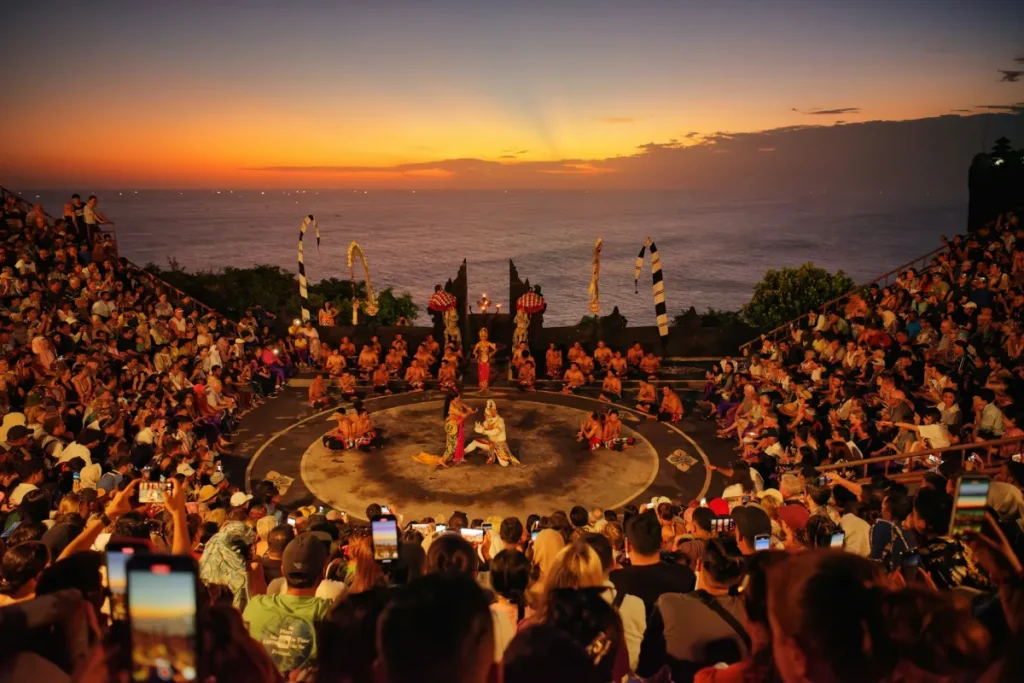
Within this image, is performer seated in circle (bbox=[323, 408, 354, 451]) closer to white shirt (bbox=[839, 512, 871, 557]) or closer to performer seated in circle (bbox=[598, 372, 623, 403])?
performer seated in circle (bbox=[598, 372, 623, 403])

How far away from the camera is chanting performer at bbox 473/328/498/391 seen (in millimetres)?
19297

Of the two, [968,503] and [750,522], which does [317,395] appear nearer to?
[750,522]

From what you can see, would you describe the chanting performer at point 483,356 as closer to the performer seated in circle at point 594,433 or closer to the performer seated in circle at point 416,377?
the performer seated in circle at point 416,377

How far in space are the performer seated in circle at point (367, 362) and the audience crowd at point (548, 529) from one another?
0.37 feet

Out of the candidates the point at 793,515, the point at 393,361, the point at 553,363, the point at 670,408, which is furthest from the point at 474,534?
the point at 393,361

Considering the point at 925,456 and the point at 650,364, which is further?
the point at 650,364

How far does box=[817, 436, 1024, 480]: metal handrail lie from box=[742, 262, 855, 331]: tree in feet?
92.2

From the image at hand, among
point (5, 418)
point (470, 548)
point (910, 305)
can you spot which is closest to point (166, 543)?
point (470, 548)

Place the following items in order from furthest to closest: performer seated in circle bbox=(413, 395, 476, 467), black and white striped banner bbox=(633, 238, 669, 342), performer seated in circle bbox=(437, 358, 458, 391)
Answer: performer seated in circle bbox=(437, 358, 458, 391)
black and white striped banner bbox=(633, 238, 669, 342)
performer seated in circle bbox=(413, 395, 476, 467)

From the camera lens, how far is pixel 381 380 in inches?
773

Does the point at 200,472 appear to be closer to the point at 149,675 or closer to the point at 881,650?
the point at 149,675

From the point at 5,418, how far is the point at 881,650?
13505 mm

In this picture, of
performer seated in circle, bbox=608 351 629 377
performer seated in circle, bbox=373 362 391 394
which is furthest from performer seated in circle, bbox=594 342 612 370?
performer seated in circle, bbox=373 362 391 394

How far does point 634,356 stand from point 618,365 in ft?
2.98
